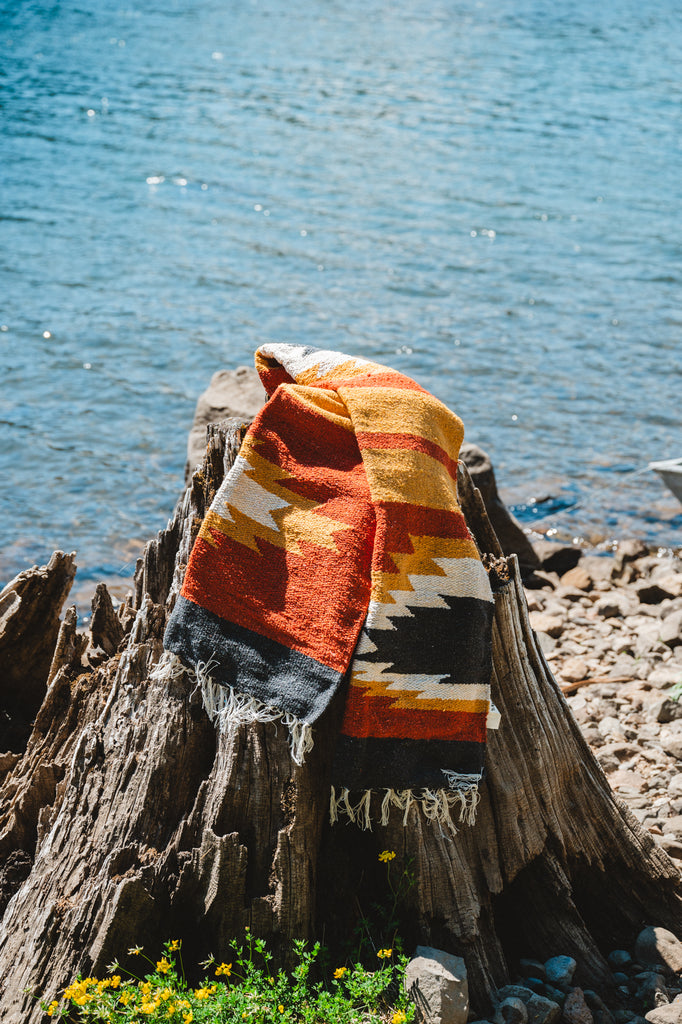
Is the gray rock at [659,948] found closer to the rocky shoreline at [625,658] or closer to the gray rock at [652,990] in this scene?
the gray rock at [652,990]

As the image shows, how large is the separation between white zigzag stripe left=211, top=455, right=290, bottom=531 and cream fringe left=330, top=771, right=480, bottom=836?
0.87m

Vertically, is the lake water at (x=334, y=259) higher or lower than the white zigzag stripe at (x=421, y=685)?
lower

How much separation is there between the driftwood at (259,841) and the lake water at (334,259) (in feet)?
12.2

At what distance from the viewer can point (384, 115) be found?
72.3 ft

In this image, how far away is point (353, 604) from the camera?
9.27 ft

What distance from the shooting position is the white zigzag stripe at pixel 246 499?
294cm

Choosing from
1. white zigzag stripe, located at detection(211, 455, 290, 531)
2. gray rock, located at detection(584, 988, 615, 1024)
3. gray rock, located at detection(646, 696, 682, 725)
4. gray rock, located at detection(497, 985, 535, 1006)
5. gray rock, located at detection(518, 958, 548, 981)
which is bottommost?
gray rock, located at detection(646, 696, 682, 725)

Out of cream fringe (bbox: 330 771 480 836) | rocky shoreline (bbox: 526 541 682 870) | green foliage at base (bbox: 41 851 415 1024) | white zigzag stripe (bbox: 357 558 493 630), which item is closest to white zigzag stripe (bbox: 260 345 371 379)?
white zigzag stripe (bbox: 357 558 493 630)

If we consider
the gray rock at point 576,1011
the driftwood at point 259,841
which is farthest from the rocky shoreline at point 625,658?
the gray rock at point 576,1011

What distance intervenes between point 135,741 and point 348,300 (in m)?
9.70

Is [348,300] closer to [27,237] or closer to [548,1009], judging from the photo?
[27,237]

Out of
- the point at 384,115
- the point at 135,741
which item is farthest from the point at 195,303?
the point at 384,115

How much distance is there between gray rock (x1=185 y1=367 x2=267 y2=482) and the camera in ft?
21.7

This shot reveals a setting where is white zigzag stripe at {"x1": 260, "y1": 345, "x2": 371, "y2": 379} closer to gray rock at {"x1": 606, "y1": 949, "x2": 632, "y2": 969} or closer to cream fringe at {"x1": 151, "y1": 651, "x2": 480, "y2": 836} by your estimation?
cream fringe at {"x1": 151, "y1": 651, "x2": 480, "y2": 836}
